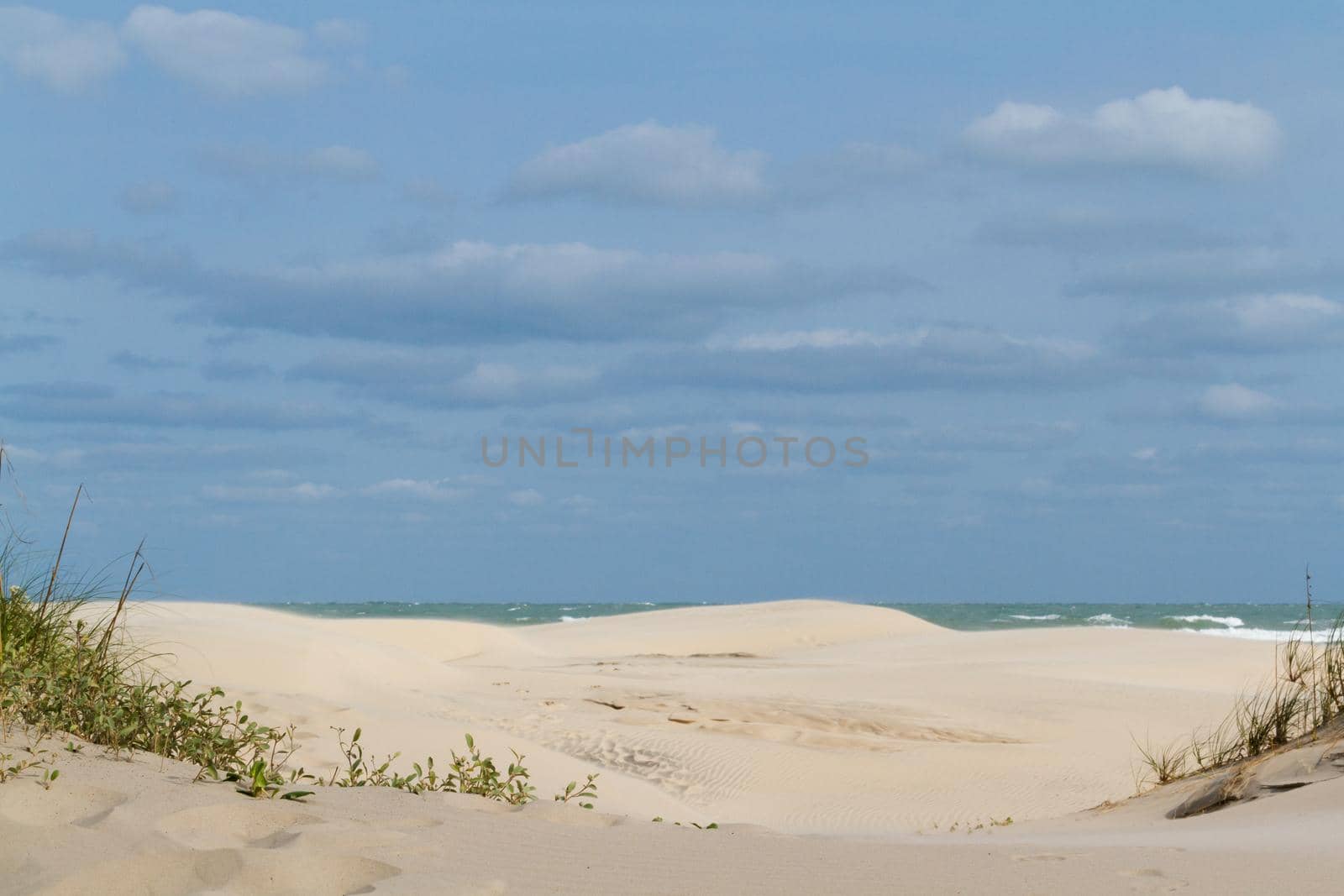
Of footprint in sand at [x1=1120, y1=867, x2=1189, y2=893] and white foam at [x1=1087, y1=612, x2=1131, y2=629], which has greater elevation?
footprint in sand at [x1=1120, y1=867, x2=1189, y2=893]

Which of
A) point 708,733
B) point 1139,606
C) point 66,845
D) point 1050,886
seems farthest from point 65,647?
point 1139,606

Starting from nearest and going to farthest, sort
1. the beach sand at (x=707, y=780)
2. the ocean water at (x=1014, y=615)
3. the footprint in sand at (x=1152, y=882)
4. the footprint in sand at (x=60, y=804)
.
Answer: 1. the footprint in sand at (x=1152, y=882)
2. the beach sand at (x=707, y=780)
3. the footprint in sand at (x=60, y=804)
4. the ocean water at (x=1014, y=615)

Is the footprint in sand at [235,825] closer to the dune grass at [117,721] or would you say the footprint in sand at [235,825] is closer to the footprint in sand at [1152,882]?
the dune grass at [117,721]

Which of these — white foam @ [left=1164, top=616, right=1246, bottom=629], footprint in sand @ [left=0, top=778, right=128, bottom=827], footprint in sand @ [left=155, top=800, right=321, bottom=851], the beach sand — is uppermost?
footprint in sand @ [left=0, top=778, right=128, bottom=827]

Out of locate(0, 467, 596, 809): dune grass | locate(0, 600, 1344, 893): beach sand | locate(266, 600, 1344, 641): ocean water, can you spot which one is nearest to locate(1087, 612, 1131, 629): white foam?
locate(266, 600, 1344, 641): ocean water

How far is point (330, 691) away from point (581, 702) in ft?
8.36

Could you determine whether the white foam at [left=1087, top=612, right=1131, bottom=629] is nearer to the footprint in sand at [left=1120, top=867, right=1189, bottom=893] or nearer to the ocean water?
the ocean water

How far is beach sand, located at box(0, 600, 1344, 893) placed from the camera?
12.1 ft

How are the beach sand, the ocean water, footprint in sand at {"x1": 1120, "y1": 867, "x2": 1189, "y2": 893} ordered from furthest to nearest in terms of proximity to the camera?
the ocean water
the beach sand
footprint in sand at {"x1": 1120, "y1": 867, "x2": 1189, "y2": 893}

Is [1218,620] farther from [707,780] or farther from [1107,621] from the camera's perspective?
[707,780]

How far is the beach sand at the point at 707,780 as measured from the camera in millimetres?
3693

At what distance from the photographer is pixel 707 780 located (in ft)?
31.2

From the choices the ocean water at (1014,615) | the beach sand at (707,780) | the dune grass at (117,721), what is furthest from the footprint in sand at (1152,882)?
the ocean water at (1014,615)

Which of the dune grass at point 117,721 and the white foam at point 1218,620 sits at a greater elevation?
the dune grass at point 117,721
